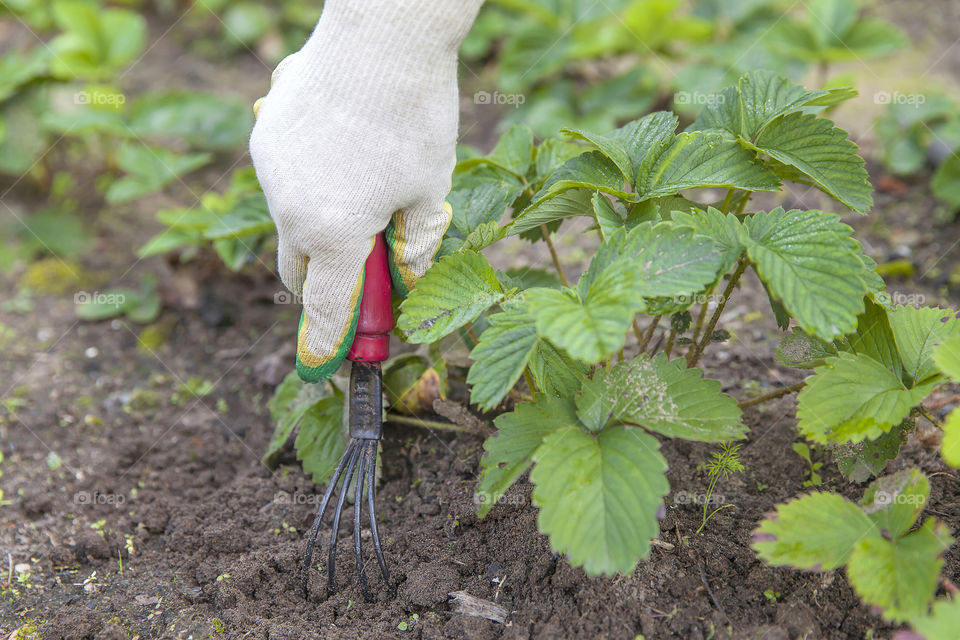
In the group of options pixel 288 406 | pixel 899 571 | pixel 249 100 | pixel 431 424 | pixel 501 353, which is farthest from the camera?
pixel 249 100

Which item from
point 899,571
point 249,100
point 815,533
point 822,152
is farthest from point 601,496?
point 249,100

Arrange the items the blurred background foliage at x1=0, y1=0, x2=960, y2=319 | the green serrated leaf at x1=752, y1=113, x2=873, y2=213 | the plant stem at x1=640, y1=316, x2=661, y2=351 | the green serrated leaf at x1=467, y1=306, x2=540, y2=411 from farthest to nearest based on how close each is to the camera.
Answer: the blurred background foliage at x1=0, y1=0, x2=960, y2=319, the plant stem at x1=640, y1=316, x2=661, y2=351, the green serrated leaf at x1=752, y1=113, x2=873, y2=213, the green serrated leaf at x1=467, y1=306, x2=540, y2=411

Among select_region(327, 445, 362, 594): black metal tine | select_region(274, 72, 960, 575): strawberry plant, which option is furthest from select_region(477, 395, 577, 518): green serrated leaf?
select_region(327, 445, 362, 594): black metal tine

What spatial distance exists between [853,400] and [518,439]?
1.88ft

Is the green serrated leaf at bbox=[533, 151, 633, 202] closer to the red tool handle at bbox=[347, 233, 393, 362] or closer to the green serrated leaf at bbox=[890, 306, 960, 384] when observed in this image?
the red tool handle at bbox=[347, 233, 393, 362]

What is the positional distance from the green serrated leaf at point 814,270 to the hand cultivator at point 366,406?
683 millimetres

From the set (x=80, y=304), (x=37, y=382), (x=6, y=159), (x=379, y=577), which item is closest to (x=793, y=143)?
(x=379, y=577)

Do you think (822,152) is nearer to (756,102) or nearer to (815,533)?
(756,102)

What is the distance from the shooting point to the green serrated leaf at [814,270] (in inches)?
46.0

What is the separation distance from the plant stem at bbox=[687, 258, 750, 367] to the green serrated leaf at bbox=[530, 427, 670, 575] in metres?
0.36

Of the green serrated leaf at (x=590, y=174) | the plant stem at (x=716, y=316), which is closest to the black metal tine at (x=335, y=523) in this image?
the green serrated leaf at (x=590, y=174)

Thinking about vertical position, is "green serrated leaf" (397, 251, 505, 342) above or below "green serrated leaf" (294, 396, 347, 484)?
above

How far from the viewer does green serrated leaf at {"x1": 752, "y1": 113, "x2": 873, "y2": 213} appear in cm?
141

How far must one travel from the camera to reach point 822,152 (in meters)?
1.43
